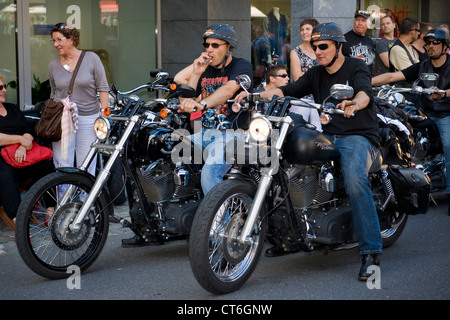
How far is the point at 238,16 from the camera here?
40.8ft

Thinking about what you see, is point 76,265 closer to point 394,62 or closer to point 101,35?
point 394,62

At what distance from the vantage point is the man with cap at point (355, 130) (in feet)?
18.8

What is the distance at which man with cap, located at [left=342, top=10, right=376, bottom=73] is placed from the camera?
923cm

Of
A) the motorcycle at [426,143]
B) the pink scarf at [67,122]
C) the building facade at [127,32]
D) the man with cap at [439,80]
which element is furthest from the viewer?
Result: the building facade at [127,32]

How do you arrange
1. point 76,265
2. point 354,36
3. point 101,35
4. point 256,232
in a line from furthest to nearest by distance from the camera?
point 101,35 < point 354,36 < point 76,265 < point 256,232

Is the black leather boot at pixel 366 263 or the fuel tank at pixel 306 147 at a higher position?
the fuel tank at pixel 306 147

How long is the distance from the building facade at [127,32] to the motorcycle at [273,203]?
6.09 metres

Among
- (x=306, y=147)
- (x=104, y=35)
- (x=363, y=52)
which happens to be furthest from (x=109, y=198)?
(x=104, y=35)

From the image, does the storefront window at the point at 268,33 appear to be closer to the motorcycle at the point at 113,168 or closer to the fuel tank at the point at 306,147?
the motorcycle at the point at 113,168

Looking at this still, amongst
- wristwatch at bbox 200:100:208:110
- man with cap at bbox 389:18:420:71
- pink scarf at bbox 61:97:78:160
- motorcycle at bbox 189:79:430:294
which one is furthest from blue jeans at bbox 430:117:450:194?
pink scarf at bbox 61:97:78:160

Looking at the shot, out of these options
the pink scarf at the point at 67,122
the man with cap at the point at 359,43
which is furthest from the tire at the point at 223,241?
the man with cap at the point at 359,43

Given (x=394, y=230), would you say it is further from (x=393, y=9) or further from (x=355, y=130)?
(x=393, y=9)
